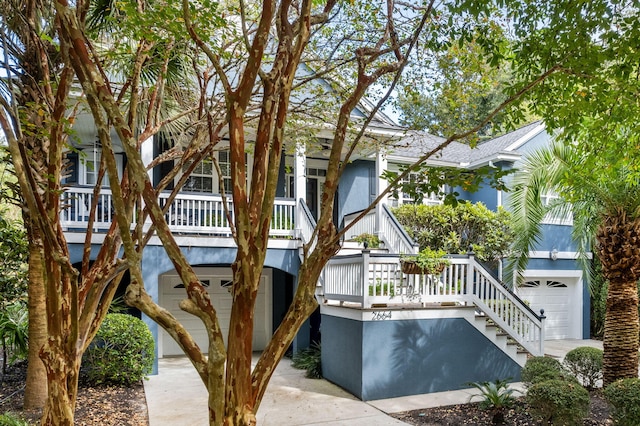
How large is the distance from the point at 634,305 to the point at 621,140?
3.11 meters

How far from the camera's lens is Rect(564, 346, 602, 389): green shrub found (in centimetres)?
825

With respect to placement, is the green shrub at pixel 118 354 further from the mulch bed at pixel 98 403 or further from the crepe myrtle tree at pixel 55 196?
the crepe myrtle tree at pixel 55 196

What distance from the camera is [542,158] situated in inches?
361

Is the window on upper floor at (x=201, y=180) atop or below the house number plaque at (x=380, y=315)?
atop

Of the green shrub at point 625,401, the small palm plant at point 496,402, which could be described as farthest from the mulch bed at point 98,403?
the green shrub at point 625,401

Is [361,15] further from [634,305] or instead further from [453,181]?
[634,305]

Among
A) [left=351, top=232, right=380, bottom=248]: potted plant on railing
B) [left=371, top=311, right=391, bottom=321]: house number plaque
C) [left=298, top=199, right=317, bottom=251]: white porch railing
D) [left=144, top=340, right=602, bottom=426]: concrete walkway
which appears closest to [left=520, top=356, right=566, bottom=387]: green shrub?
[left=144, top=340, right=602, bottom=426]: concrete walkway

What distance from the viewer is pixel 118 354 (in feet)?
28.1

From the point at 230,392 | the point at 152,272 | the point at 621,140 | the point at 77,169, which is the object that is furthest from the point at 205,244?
the point at 230,392

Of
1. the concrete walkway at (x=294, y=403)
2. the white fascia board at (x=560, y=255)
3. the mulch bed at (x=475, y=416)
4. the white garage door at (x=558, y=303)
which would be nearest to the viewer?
the mulch bed at (x=475, y=416)

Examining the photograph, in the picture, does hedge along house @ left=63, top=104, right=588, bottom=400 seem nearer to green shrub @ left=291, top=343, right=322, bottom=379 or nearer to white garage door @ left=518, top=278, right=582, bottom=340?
green shrub @ left=291, top=343, right=322, bottom=379

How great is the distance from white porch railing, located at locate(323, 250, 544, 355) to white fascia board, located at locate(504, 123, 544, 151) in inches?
290

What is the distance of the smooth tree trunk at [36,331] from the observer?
6.43 m

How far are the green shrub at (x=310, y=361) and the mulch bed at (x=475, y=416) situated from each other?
2609 mm
